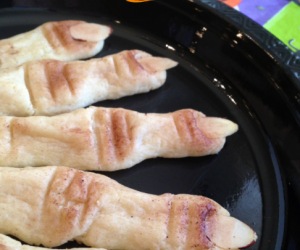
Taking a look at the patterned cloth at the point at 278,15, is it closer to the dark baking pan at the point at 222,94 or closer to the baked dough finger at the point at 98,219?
the dark baking pan at the point at 222,94

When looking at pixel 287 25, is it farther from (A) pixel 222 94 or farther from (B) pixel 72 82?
(B) pixel 72 82

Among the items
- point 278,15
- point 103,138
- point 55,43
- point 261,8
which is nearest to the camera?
point 103,138

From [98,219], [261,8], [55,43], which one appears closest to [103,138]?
[98,219]

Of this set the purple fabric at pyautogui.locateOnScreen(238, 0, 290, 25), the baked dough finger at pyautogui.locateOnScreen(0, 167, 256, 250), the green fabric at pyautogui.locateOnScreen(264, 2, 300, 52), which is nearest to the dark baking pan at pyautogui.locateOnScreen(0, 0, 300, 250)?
the baked dough finger at pyautogui.locateOnScreen(0, 167, 256, 250)

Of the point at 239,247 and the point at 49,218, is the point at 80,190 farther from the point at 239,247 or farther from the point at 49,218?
the point at 239,247

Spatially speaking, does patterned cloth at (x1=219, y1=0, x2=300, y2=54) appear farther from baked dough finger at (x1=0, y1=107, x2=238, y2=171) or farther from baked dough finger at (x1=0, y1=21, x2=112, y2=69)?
baked dough finger at (x1=0, y1=21, x2=112, y2=69)

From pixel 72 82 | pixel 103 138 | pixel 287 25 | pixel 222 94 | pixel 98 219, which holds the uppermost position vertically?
pixel 287 25

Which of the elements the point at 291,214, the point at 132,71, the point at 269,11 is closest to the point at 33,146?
the point at 132,71

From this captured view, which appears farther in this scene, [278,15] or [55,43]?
[278,15]
